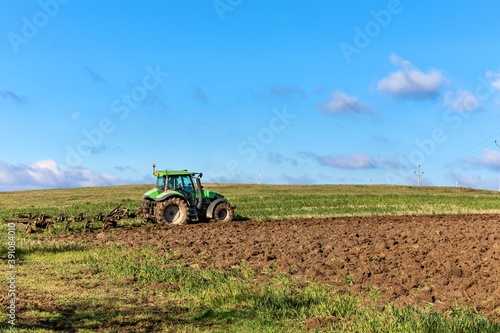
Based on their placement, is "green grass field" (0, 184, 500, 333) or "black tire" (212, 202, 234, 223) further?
"black tire" (212, 202, 234, 223)

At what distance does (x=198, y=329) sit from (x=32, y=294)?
447 centimetres

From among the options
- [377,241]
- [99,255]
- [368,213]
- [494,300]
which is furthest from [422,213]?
[494,300]

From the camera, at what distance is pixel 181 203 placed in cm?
2541

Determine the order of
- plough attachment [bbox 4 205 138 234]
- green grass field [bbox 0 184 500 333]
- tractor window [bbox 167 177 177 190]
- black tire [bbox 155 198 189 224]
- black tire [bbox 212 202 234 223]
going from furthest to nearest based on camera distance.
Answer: black tire [bbox 212 202 234 223], tractor window [bbox 167 177 177 190], black tire [bbox 155 198 189 224], plough attachment [bbox 4 205 138 234], green grass field [bbox 0 184 500 333]

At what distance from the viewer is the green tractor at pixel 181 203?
82.7 ft

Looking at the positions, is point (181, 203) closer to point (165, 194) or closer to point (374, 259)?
point (165, 194)

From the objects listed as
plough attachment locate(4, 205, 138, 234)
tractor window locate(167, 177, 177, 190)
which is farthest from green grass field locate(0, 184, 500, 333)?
tractor window locate(167, 177, 177, 190)

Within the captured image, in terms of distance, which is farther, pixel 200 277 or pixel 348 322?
pixel 200 277

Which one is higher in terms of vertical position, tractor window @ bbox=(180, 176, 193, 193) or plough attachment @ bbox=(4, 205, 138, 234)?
tractor window @ bbox=(180, 176, 193, 193)

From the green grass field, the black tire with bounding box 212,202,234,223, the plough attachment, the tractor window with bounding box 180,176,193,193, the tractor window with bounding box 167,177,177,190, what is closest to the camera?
the green grass field

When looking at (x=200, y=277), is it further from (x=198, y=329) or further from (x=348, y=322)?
(x=348, y=322)

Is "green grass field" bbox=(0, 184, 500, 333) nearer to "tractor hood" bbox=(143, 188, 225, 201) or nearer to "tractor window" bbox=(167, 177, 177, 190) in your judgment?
"tractor hood" bbox=(143, 188, 225, 201)

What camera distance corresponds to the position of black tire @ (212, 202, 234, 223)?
2620 cm

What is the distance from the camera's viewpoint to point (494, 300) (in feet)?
28.4
